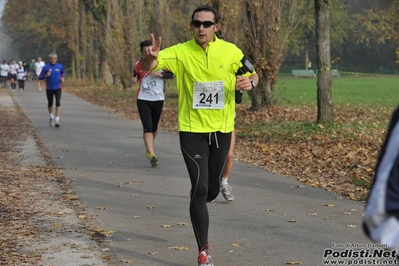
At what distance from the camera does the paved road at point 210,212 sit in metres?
6.91

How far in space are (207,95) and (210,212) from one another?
100.0 inches

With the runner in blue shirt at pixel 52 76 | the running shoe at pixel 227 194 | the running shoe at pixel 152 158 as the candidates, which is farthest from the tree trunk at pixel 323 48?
the running shoe at pixel 227 194

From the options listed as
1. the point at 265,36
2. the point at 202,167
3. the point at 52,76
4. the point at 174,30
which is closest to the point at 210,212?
the point at 202,167

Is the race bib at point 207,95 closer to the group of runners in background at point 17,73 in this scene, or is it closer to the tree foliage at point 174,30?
the tree foliage at point 174,30

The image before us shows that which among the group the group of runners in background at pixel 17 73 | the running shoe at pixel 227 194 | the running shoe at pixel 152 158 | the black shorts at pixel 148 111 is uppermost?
the black shorts at pixel 148 111

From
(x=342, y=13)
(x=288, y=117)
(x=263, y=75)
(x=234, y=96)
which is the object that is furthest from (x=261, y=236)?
(x=342, y=13)

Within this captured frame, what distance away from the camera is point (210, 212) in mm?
8805

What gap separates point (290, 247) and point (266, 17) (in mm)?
15340

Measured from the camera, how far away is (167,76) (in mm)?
10977

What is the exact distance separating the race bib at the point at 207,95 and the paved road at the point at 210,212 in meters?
1.29

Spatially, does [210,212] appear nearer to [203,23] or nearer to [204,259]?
[204,259]

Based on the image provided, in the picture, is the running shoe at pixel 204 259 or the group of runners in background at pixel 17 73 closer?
the running shoe at pixel 204 259

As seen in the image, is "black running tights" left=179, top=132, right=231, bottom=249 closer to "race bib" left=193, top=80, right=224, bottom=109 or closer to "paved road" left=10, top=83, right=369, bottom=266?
"race bib" left=193, top=80, right=224, bottom=109

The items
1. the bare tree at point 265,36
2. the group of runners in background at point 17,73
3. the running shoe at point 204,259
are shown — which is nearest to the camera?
the running shoe at point 204,259
